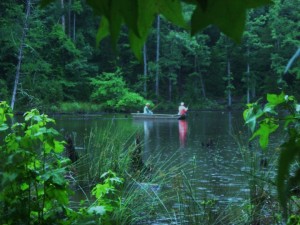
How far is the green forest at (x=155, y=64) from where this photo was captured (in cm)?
4012

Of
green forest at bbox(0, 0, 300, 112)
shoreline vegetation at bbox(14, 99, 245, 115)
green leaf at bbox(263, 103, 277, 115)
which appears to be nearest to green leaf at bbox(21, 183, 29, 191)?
green leaf at bbox(263, 103, 277, 115)

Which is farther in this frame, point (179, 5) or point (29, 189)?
point (29, 189)

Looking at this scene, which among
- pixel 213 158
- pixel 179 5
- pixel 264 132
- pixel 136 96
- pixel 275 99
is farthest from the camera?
pixel 136 96

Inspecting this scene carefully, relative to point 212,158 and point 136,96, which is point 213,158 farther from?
point 136,96

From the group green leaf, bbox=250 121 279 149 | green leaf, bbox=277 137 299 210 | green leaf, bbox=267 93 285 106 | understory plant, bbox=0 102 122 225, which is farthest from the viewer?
understory plant, bbox=0 102 122 225

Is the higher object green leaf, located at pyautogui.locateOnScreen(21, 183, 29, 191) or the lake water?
green leaf, located at pyautogui.locateOnScreen(21, 183, 29, 191)

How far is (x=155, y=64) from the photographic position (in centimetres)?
4791

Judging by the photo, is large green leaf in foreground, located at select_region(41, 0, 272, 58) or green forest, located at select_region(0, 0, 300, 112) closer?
large green leaf in foreground, located at select_region(41, 0, 272, 58)

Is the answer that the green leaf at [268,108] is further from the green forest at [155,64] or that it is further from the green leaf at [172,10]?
the green forest at [155,64]

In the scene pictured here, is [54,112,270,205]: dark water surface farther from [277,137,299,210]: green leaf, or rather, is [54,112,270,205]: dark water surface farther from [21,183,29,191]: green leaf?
[277,137,299,210]: green leaf

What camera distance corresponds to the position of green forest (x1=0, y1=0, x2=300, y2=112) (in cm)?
4012

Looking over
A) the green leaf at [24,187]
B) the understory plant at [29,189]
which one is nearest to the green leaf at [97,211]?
the understory plant at [29,189]

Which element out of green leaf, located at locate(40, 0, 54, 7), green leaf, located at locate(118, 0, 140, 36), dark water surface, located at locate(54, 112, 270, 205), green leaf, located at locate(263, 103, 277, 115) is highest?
green leaf, located at locate(40, 0, 54, 7)

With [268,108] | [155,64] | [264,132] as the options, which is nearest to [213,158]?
[268,108]
